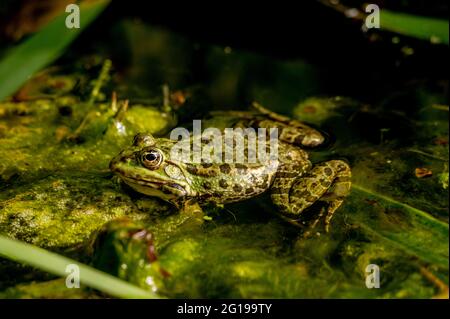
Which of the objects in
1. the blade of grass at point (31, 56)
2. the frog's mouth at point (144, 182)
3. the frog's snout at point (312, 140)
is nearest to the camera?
the blade of grass at point (31, 56)

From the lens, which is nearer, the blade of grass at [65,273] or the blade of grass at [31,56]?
the blade of grass at [65,273]

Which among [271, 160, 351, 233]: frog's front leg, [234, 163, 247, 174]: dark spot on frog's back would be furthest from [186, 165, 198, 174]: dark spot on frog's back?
[271, 160, 351, 233]: frog's front leg

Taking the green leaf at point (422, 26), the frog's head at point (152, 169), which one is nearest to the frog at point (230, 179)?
the frog's head at point (152, 169)

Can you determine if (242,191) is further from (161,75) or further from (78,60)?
(78,60)

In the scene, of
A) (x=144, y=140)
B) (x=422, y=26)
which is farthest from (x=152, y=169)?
(x=422, y=26)

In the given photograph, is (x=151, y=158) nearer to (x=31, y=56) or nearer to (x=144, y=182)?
(x=144, y=182)

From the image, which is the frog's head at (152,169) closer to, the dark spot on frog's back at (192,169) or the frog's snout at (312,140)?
the dark spot on frog's back at (192,169)

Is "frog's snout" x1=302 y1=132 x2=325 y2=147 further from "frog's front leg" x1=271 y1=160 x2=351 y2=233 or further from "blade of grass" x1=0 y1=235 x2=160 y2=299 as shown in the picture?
"blade of grass" x1=0 y1=235 x2=160 y2=299
